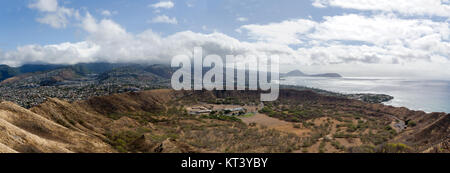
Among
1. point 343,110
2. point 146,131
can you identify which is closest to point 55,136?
point 146,131

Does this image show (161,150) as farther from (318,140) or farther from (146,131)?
(318,140)

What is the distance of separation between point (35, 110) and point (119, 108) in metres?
26.5

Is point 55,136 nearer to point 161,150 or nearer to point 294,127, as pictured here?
point 161,150

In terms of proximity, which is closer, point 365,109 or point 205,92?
point 365,109

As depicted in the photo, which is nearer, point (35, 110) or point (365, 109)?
point (35, 110)

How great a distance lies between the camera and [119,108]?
58781mm
